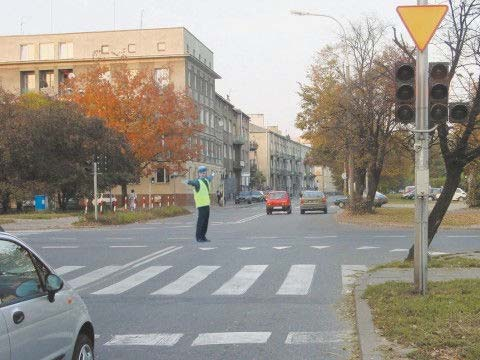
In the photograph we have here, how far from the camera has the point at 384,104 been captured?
3192 cm

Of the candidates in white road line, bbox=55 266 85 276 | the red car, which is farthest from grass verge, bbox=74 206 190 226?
white road line, bbox=55 266 85 276

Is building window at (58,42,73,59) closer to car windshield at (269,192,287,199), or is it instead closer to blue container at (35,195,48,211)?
blue container at (35,195,48,211)

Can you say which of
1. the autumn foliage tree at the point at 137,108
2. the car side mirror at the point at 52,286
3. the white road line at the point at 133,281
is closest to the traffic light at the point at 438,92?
the white road line at the point at 133,281

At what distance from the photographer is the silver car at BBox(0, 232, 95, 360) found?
4172mm

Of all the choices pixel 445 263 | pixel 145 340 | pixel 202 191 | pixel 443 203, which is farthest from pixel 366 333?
pixel 202 191

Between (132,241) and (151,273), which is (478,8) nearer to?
(151,273)

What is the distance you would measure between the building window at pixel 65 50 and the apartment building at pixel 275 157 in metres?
47.1

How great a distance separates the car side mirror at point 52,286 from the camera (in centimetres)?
484

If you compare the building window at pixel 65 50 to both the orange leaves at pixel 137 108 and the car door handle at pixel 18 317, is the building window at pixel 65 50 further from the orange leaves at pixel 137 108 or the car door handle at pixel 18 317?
the car door handle at pixel 18 317

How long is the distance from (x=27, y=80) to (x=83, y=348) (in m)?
74.6

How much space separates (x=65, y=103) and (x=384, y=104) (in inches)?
1060

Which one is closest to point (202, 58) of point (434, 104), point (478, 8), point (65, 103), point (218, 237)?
point (65, 103)

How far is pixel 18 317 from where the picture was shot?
4242mm

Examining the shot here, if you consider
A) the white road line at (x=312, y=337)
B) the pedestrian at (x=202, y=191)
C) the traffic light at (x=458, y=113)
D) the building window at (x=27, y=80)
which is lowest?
the white road line at (x=312, y=337)
